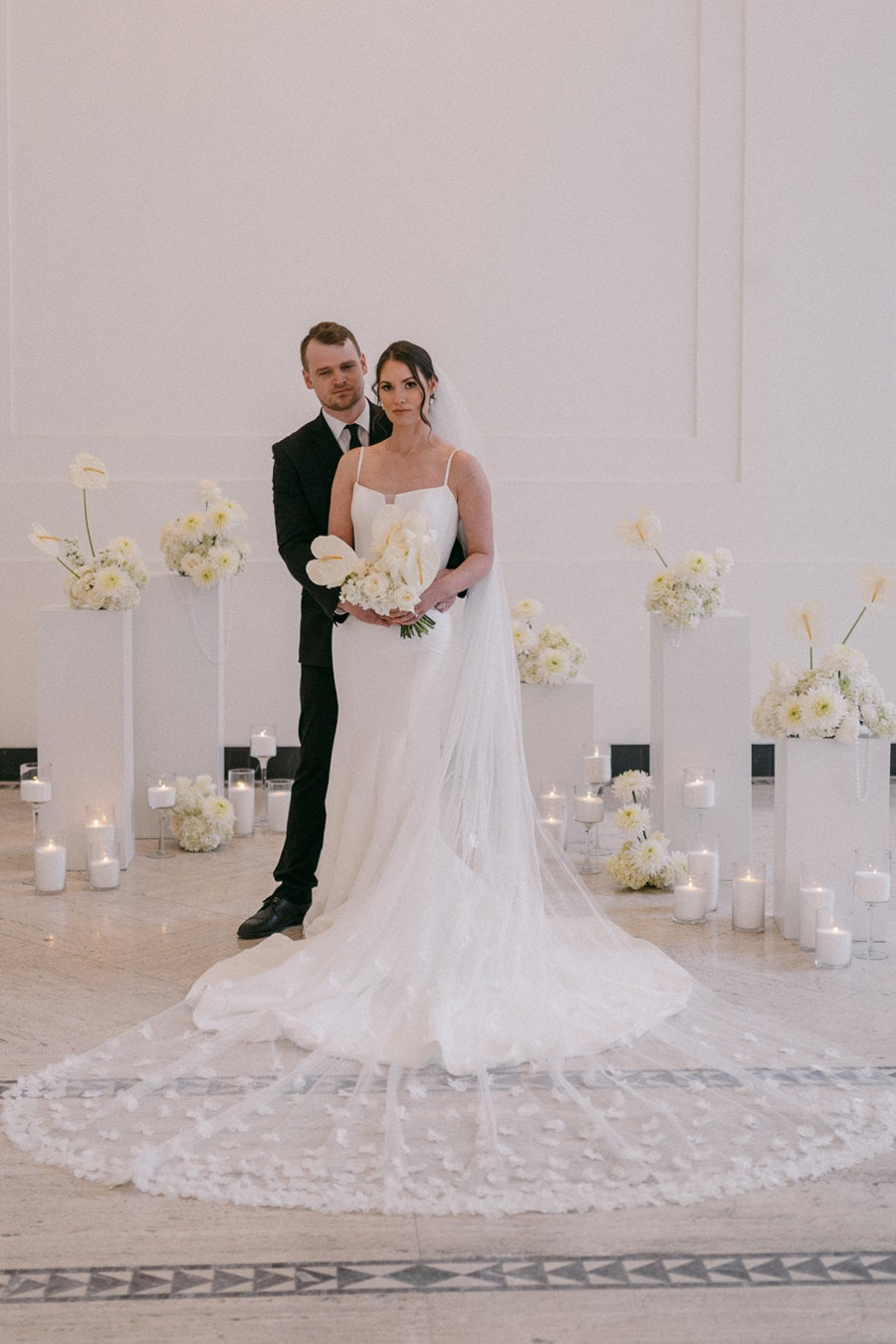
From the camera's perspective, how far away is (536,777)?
636cm

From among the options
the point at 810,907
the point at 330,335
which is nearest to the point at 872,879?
the point at 810,907

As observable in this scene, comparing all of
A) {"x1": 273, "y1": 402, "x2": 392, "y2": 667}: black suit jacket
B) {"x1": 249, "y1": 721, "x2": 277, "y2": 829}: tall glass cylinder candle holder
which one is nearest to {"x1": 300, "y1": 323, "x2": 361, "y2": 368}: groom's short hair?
{"x1": 273, "y1": 402, "x2": 392, "y2": 667}: black suit jacket

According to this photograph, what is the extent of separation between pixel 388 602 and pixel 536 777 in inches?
97.2

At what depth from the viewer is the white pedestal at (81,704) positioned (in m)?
5.71

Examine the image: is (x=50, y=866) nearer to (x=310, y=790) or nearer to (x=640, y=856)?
(x=310, y=790)

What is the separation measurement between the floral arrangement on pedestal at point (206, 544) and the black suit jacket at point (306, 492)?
150cm

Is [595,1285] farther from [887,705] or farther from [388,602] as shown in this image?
[887,705]

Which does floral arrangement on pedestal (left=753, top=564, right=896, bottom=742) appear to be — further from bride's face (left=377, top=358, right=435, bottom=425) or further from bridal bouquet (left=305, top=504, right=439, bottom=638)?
bride's face (left=377, top=358, right=435, bottom=425)

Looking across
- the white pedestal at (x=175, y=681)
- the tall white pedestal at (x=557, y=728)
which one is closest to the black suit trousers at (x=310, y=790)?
the white pedestal at (x=175, y=681)

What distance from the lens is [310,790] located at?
4.85 meters

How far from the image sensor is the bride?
2.91m

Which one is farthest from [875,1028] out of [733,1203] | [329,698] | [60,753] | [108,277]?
[108,277]

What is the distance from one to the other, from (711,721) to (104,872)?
8.35 feet

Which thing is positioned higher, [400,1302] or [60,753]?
[60,753]
